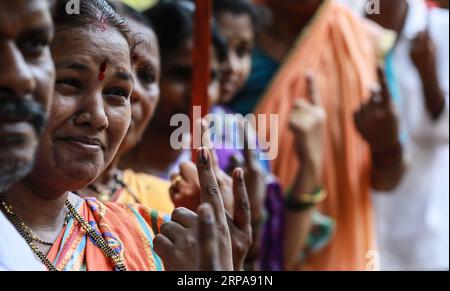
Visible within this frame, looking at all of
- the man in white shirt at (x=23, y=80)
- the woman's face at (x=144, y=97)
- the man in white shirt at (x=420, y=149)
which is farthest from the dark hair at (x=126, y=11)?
the man in white shirt at (x=420, y=149)

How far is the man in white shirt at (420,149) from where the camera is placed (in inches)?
108

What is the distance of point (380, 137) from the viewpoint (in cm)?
271

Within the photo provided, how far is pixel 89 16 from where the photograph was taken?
111 cm

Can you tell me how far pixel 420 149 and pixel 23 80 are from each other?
228cm

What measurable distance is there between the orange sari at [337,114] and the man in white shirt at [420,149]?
0.13m

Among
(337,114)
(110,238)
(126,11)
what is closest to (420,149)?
(337,114)

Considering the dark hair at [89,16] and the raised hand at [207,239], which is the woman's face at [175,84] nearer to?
the dark hair at [89,16]

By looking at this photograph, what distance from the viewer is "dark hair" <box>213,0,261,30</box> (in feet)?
8.98

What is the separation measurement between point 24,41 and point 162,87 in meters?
1.27

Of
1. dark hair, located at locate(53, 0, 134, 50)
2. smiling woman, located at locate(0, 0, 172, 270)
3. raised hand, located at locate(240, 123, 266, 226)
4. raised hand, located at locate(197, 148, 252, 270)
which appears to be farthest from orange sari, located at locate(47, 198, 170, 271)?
raised hand, located at locate(240, 123, 266, 226)

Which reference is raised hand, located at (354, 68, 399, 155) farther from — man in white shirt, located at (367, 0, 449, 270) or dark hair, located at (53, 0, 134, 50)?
dark hair, located at (53, 0, 134, 50)

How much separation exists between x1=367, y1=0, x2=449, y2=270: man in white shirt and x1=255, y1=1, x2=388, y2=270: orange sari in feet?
0.43

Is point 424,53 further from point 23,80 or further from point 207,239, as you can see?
point 23,80

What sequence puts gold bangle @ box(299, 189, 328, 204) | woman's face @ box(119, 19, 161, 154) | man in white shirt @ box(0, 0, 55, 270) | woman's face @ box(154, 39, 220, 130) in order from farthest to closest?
gold bangle @ box(299, 189, 328, 204) → woman's face @ box(154, 39, 220, 130) → woman's face @ box(119, 19, 161, 154) → man in white shirt @ box(0, 0, 55, 270)
